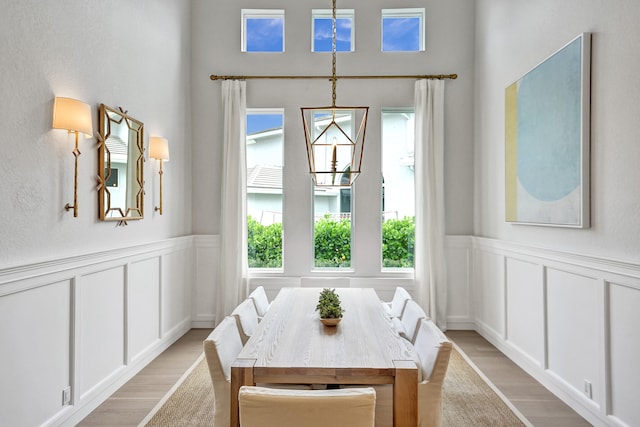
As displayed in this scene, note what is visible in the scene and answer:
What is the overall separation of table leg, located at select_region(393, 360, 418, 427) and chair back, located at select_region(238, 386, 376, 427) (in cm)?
46

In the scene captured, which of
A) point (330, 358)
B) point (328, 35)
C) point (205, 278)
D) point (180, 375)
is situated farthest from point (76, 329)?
point (328, 35)

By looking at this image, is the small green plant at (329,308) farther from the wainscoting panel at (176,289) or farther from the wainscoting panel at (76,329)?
the wainscoting panel at (176,289)

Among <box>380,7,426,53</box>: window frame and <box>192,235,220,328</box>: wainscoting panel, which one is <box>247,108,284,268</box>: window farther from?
<box>380,7,426,53</box>: window frame

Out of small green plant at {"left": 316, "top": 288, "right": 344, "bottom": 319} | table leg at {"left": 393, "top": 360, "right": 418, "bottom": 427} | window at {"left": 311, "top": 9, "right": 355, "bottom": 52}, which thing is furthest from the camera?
window at {"left": 311, "top": 9, "right": 355, "bottom": 52}

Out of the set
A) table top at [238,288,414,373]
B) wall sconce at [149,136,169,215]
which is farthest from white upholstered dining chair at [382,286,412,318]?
wall sconce at [149,136,169,215]

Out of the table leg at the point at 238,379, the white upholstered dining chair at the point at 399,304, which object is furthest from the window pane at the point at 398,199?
the table leg at the point at 238,379

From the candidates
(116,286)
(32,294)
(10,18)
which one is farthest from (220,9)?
(32,294)

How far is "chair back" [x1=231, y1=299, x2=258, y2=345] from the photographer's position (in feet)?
7.96

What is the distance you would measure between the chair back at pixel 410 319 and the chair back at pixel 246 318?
3.03 ft

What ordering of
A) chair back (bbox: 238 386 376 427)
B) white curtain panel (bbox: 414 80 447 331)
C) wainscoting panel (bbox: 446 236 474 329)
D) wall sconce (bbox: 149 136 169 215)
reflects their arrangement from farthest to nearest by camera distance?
1. wainscoting panel (bbox: 446 236 474 329)
2. white curtain panel (bbox: 414 80 447 331)
3. wall sconce (bbox: 149 136 169 215)
4. chair back (bbox: 238 386 376 427)

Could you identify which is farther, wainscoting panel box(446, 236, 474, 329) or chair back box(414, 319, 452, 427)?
wainscoting panel box(446, 236, 474, 329)

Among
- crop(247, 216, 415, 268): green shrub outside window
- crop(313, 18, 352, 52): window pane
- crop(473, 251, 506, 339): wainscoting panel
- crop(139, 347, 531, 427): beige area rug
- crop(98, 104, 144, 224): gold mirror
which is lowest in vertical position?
crop(139, 347, 531, 427): beige area rug

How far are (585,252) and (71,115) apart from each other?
328 cm

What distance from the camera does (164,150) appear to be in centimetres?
388
